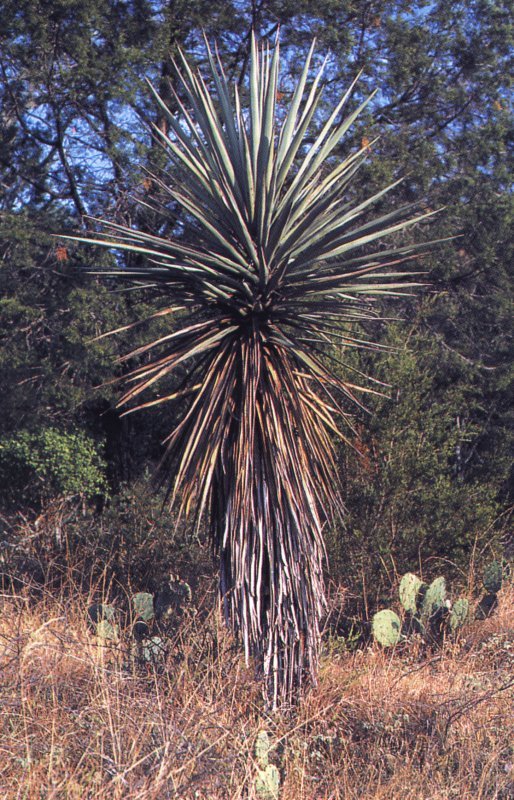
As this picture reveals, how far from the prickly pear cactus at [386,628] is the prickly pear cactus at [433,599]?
37cm

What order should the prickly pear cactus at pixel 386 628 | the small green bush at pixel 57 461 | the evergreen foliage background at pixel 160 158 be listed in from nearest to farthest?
the prickly pear cactus at pixel 386 628 → the evergreen foliage background at pixel 160 158 → the small green bush at pixel 57 461

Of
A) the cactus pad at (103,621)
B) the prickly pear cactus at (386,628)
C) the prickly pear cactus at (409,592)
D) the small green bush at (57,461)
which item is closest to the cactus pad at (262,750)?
the cactus pad at (103,621)

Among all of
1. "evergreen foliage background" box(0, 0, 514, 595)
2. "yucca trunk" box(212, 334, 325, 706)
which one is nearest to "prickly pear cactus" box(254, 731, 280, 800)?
"yucca trunk" box(212, 334, 325, 706)

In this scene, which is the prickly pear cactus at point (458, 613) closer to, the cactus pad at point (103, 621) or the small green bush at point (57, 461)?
the cactus pad at point (103, 621)

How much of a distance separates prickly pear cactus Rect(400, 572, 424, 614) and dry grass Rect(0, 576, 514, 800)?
0.81 meters

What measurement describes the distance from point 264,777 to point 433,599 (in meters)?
3.40

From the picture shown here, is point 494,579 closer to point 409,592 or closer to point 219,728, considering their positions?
point 409,592

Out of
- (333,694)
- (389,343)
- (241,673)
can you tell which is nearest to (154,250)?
(241,673)

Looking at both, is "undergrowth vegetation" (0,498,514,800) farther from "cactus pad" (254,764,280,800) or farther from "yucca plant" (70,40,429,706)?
"yucca plant" (70,40,429,706)

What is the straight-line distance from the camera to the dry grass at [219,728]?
3789 millimetres

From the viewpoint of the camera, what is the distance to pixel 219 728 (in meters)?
4.30

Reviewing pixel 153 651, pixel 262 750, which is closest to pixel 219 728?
pixel 262 750

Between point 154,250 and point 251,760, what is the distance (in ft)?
10.7

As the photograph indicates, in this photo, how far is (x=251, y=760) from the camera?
4.04 meters
